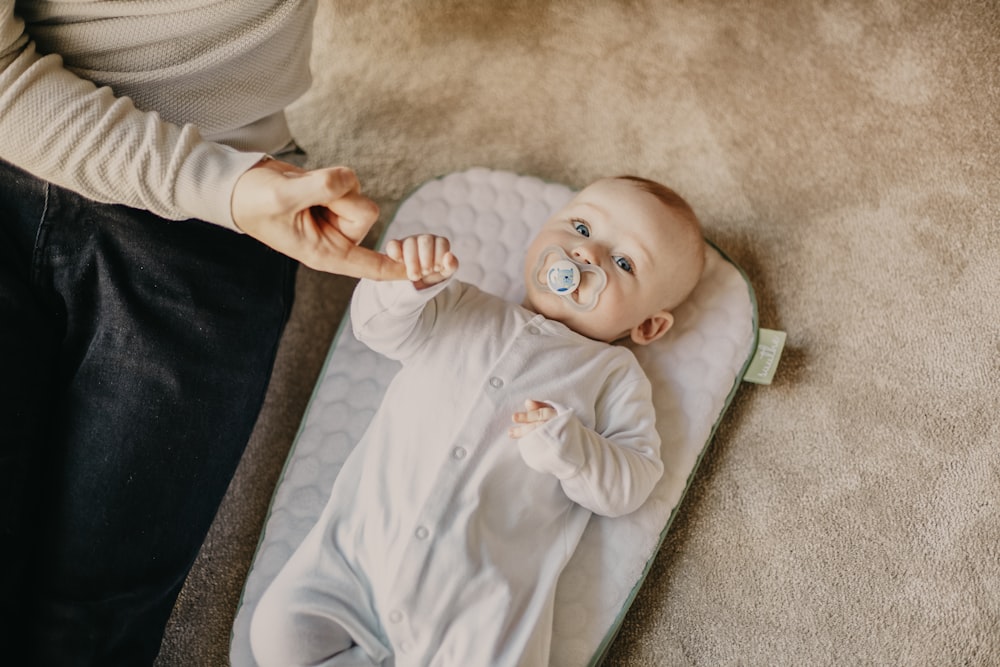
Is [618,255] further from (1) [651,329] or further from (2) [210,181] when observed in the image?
(2) [210,181]

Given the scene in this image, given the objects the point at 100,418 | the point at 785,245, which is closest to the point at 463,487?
the point at 100,418

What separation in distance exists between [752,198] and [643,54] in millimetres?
366

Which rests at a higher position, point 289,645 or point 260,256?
point 260,256

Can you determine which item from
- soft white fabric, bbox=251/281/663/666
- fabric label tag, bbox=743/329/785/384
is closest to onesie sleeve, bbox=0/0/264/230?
soft white fabric, bbox=251/281/663/666

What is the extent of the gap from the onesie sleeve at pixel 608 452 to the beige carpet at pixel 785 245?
18 centimetres

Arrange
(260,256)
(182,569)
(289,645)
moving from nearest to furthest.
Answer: (289,645) → (182,569) → (260,256)

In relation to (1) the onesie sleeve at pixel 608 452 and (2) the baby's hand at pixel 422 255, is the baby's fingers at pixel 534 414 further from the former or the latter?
(2) the baby's hand at pixel 422 255

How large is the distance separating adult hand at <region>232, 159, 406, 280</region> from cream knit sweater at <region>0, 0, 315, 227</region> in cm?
3

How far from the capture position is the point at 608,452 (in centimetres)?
104

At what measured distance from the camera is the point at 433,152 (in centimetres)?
152

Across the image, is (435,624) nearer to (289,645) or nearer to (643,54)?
(289,645)

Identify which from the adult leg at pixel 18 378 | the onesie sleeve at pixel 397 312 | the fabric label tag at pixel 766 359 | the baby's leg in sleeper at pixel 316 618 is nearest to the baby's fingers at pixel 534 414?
the onesie sleeve at pixel 397 312

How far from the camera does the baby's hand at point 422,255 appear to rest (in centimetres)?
94

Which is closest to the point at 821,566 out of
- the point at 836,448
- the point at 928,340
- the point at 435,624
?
the point at 836,448
